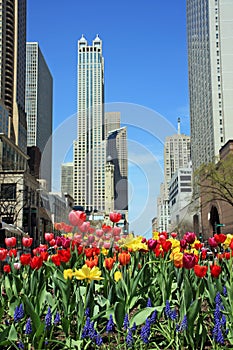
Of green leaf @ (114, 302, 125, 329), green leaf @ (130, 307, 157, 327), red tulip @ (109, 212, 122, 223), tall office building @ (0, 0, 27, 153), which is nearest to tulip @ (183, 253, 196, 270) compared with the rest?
green leaf @ (130, 307, 157, 327)

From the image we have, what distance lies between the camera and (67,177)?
15.4 feet

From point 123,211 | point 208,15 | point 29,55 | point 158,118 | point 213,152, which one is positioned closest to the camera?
point 158,118

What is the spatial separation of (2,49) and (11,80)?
7.12m

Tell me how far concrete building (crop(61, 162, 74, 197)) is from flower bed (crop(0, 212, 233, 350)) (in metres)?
0.39

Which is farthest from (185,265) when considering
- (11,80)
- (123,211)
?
(11,80)

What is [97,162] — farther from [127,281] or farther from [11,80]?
[11,80]

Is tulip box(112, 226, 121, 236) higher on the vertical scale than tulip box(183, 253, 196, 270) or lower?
higher

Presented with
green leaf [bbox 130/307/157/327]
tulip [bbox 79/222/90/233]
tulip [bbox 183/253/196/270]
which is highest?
tulip [bbox 79/222/90/233]

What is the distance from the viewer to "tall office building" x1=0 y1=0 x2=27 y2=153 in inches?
4038

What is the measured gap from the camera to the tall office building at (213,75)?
99812 millimetres

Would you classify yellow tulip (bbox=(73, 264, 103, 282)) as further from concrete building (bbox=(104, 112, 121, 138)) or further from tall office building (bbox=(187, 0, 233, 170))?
tall office building (bbox=(187, 0, 233, 170))

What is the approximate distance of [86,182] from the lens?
16.0 ft

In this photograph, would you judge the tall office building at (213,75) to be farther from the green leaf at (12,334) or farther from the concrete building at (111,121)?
the green leaf at (12,334)

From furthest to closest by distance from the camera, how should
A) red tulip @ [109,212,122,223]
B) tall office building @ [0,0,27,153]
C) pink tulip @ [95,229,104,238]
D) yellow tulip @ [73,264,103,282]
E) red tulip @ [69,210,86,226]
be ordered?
tall office building @ [0,0,27,153] < pink tulip @ [95,229,104,238] < red tulip @ [109,212,122,223] < red tulip @ [69,210,86,226] < yellow tulip @ [73,264,103,282]
